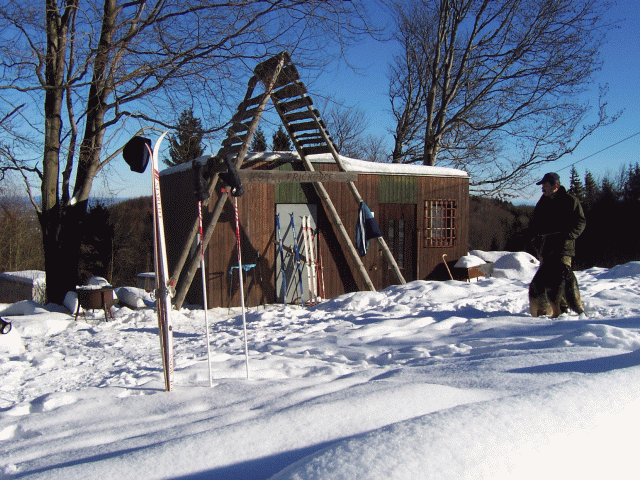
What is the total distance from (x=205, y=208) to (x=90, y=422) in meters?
6.76

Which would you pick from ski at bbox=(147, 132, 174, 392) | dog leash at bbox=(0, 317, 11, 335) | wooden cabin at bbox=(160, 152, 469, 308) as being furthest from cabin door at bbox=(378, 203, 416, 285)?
ski at bbox=(147, 132, 174, 392)

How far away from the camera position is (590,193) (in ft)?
110

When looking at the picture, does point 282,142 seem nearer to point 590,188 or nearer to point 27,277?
point 27,277

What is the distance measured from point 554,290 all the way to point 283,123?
19.7 feet

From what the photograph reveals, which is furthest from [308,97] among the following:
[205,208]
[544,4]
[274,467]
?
Result: [544,4]

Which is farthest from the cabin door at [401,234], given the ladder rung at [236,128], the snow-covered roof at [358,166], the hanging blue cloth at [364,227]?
the ladder rung at [236,128]

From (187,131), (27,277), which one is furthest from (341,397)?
(27,277)

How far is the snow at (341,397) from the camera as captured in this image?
1953mm

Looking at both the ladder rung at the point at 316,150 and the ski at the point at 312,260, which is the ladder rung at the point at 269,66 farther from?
the ski at the point at 312,260

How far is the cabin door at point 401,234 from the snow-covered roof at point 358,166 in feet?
2.69

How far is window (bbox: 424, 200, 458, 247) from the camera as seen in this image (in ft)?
41.0

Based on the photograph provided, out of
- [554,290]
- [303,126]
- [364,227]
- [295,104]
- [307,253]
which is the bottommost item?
[554,290]

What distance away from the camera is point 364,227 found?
10453mm

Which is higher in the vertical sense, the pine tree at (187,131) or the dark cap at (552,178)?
the pine tree at (187,131)
